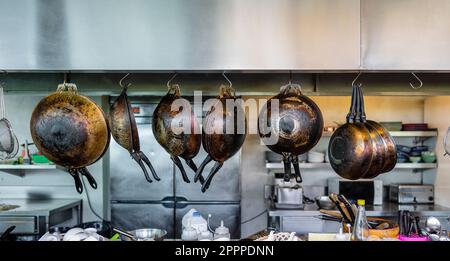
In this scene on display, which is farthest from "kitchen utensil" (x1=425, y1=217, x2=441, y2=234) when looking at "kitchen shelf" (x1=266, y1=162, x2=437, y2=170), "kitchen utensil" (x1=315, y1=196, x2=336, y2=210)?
"kitchen shelf" (x1=266, y1=162, x2=437, y2=170)

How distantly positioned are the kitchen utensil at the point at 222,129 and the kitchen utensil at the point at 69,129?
406 mm

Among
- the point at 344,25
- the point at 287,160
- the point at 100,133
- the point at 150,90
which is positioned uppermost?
the point at 344,25

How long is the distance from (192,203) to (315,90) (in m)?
2.44

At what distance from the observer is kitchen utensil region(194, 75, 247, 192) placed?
1.56 meters

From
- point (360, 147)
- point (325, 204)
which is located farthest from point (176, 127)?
point (325, 204)

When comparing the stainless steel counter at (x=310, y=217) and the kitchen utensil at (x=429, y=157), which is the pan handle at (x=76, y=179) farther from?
the kitchen utensil at (x=429, y=157)

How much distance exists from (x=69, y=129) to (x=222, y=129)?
1.91 feet

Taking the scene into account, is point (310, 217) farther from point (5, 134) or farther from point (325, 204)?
point (5, 134)

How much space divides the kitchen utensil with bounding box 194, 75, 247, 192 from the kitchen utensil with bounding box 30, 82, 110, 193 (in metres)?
0.41

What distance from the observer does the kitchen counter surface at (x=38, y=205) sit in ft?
12.6

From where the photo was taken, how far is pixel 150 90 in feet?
6.82

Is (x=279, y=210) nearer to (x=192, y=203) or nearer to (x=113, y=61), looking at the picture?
(x=192, y=203)

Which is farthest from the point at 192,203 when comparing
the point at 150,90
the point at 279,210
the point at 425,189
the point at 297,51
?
the point at 297,51

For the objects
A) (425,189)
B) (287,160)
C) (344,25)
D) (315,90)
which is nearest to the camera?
(344,25)
